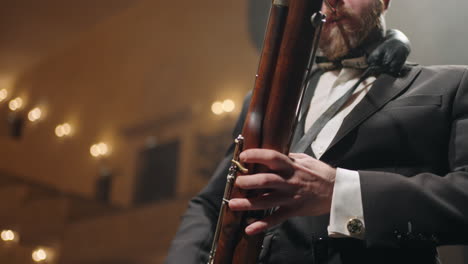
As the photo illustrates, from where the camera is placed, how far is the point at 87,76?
4.91 metres

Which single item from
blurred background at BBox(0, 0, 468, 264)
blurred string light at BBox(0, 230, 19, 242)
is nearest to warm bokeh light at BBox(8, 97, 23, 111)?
blurred background at BBox(0, 0, 468, 264)

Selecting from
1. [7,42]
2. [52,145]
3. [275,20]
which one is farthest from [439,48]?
[52,145]

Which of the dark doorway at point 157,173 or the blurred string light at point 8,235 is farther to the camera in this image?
the dark doorway at point 157,173

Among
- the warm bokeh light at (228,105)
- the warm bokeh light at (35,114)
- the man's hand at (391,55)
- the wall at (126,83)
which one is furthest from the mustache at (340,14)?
the warm bokeh light at (35,114)

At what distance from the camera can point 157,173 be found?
493 cm

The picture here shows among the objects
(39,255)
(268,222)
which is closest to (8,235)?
(39,255)

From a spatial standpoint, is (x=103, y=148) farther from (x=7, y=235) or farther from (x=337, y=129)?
(x=337, y=129)

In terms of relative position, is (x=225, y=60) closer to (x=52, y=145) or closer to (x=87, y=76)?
(x=87, y=76)

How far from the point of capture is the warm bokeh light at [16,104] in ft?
13.0

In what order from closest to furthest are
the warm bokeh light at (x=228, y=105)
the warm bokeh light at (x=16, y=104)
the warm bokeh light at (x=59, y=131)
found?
the warm bokeh light at (x=16, y=104) → the warm bokeh light at (x=228, y=105) → the warm bokeh light at (x=59, y=131)

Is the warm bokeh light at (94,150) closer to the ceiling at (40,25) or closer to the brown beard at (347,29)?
the ceiling at (40,25)

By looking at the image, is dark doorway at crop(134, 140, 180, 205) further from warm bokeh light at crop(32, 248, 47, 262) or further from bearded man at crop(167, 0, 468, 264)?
bearded man at crop(167, 0, 468, 264)

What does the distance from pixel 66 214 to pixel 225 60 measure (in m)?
1.84

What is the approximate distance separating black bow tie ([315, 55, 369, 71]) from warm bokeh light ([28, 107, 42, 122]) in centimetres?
363
